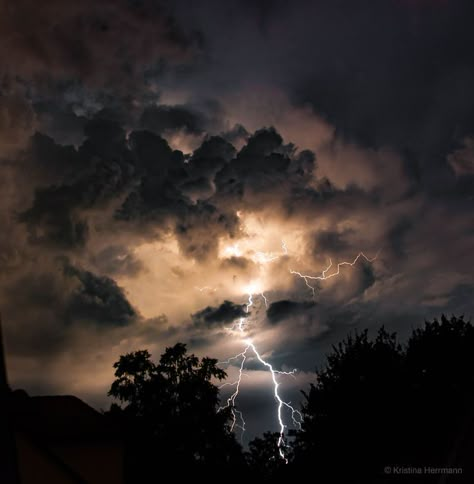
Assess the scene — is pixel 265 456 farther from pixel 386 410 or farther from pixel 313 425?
pixel 386 410

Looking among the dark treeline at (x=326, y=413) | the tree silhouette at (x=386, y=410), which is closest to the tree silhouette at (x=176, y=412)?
the dark treeline at (x=326, y=413)

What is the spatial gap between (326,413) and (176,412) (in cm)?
1135

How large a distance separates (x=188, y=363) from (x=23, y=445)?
2082 centimetres

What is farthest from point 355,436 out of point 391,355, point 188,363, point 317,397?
point 188,363

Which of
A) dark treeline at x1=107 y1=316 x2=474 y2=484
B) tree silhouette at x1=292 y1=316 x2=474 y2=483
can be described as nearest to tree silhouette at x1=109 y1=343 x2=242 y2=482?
dark treeline at x1=107 y1=316 x2=474 y2=484

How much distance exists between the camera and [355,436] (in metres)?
24.8

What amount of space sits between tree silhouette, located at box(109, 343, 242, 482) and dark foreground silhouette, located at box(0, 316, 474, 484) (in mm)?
77

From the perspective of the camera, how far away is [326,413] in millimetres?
29484

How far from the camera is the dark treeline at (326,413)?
2364 centimetres

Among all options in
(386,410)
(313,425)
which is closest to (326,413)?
(313,425)

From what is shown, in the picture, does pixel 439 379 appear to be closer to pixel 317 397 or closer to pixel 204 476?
pixel 317 397

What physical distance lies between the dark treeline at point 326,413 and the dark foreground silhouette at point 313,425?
77 millimetres

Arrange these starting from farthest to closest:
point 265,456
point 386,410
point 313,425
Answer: point 265,456
point 313,425
point 386,410

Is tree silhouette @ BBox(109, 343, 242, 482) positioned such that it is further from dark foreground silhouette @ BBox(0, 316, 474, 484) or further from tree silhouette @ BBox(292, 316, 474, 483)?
tree silhouette @ BBox(292, 316, 474, 483)
